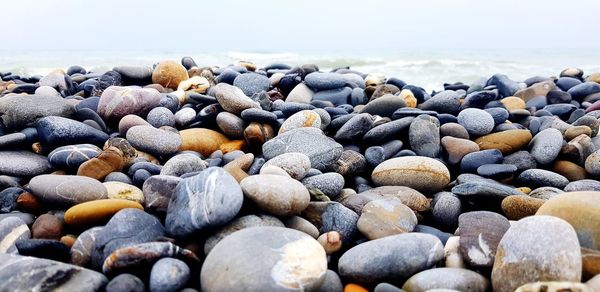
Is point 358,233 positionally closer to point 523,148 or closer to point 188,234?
point 188,234

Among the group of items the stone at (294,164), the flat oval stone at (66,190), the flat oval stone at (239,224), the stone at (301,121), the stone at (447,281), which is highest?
the stone at (301,121)

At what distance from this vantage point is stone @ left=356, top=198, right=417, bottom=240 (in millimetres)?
2158

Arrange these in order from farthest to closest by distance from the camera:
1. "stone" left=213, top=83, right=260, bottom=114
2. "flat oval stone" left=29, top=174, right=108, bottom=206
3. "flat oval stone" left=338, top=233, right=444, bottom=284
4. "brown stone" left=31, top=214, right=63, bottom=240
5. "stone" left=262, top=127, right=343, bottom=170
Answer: "stone" left=213, top=83, right=260, bottom=114 < "stone" left=262, top=127, right=343, bottom=170 < "flat oval stone" left=29, top=174, right=108, bottom=206 < "brown stone" left=31, top=214, right=63, bottom=240 < "flat oval stone" left=338, top=233, right=444, bottom=284

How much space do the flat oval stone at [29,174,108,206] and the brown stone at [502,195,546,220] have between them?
2.16 meters

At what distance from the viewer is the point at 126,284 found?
1.56 meters

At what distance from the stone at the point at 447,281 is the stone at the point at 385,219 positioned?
40 centimetres

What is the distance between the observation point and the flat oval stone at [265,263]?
5.08 feet

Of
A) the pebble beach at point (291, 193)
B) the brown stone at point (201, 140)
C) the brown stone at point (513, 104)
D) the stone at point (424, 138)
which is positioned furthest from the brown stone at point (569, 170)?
the brown stone at point (201, 140)

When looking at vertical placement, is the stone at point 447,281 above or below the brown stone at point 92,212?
below

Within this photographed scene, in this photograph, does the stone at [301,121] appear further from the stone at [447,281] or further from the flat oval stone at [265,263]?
the stone at [447,281]

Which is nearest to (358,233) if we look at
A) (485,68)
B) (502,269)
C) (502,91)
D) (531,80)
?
(502,269)

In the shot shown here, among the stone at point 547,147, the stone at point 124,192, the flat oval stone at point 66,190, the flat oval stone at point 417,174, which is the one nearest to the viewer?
the flat oval stone at point 66,190

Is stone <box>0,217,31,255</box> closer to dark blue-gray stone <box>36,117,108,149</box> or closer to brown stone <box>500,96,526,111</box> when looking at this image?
dark blue-gray stone <box>36,117,108,149</box>

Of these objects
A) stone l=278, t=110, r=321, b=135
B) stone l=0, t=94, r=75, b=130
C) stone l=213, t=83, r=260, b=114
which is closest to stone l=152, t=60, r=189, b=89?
stone l=213, t=83, r=260, b=114
